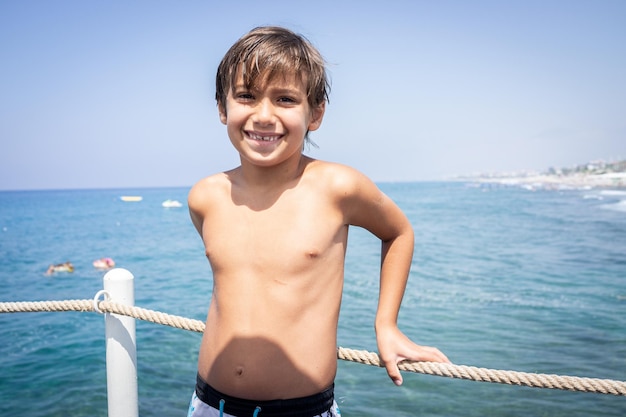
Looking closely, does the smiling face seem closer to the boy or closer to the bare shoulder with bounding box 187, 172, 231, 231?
the boy

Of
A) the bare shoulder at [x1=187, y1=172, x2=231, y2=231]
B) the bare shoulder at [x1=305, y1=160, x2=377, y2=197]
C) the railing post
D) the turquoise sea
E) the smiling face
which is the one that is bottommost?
the turquoise sea

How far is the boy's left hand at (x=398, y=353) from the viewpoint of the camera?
1.70 metres

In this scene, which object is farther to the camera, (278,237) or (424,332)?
(424,332)

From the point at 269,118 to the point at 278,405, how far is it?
91cm

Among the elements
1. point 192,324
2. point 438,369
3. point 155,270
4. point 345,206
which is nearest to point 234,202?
point 345,206

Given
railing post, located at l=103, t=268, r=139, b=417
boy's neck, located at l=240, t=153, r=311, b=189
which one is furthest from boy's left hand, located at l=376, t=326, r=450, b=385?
railing post, located at l=103, t=268, r=139, b=417

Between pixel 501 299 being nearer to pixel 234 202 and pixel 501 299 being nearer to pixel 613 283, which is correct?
pixel 613 283

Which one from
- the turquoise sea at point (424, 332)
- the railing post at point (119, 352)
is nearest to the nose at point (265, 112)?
the railing post at point (119, 352)

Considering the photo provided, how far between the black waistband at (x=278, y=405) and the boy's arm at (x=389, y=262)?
245mm

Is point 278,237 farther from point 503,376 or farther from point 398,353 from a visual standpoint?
point 503,376

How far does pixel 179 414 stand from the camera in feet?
17.7

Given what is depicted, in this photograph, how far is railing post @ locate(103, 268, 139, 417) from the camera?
2.39 m

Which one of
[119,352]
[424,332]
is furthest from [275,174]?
[424,332]

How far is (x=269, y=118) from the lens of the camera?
1.70 m
